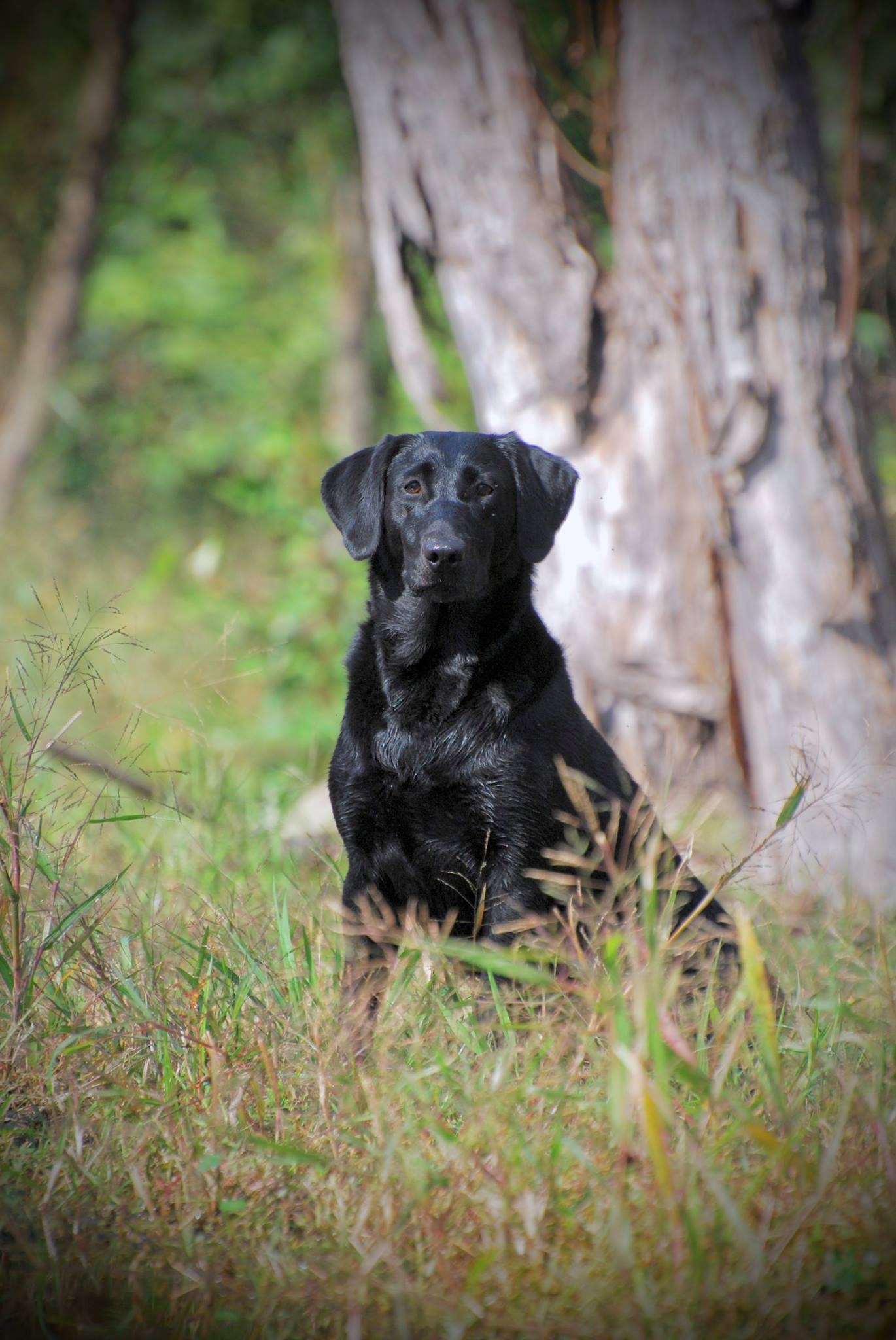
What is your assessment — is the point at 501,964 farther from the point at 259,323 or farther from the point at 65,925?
the point at 259,323

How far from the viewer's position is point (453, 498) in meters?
2.78

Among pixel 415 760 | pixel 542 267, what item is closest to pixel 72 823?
pixel 415 760

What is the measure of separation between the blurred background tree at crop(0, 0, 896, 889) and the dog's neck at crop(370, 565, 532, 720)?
0.63 m

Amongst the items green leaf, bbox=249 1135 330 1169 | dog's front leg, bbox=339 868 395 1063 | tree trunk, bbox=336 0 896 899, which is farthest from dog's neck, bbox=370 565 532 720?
tree trunk, bbox=336 0 896 899

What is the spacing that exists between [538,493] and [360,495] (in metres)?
0.43

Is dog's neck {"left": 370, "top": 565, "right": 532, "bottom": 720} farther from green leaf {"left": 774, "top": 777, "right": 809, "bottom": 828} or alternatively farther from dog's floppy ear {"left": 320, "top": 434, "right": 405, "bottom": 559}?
green leaf {"left": 774, "top": 777, "right": 809, "bottom": 828}

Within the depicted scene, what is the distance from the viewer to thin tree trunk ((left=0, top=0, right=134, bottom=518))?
10508 millimetres

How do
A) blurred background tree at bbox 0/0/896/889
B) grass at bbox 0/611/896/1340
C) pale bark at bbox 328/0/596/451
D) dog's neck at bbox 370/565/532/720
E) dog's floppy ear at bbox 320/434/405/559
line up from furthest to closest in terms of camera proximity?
blurred background tree at bbox 0/0/896/889 < pale bark at bbox 328/0/596/451 < dog's floppy ear at bbox 320/434/405/559 < dog's neck at bbox 370/565/532/720 < grass at bbox 0/611/896/1340

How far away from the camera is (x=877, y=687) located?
389 cm

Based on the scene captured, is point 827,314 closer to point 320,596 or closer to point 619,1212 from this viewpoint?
point 320,596

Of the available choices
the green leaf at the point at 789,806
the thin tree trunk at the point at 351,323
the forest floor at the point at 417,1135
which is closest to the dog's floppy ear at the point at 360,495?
the forest floor at the point at 417,1135

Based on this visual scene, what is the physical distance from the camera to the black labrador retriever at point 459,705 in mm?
2561

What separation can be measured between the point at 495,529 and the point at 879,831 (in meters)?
1.94

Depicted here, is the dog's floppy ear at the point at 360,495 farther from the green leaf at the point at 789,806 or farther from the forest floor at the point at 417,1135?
the green leaf at the point at 789,806
